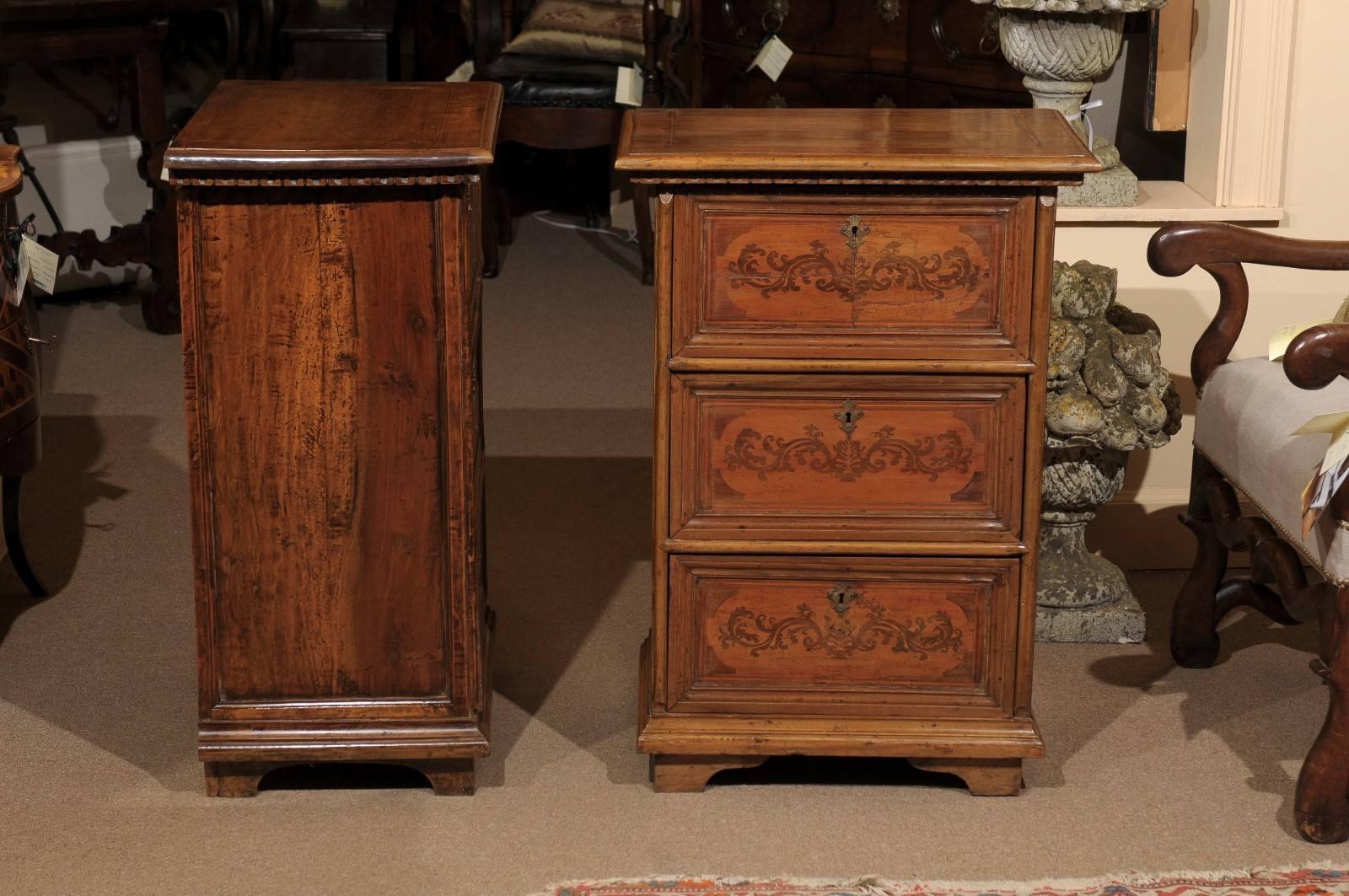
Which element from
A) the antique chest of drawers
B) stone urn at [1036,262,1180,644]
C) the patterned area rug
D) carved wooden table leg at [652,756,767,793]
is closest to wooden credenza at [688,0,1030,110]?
stone urn at [1036,262,1180,644]

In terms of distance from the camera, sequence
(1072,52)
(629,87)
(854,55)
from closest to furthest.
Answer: (1072,52), (854,55), (629,87)

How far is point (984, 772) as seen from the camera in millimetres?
2350

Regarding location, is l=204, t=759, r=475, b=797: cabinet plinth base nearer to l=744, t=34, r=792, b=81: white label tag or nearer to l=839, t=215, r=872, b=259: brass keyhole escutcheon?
l=839, t=215, r=872, b=259: brass keyhole escutcheon

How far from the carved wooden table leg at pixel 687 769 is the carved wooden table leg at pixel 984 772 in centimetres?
24

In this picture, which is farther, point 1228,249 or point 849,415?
point 1228,249

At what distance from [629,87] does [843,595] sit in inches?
113

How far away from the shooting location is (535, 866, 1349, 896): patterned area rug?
2125 millimetres

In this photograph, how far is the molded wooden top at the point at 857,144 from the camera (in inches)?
81.5

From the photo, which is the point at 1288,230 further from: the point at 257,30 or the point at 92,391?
the point at 257,30

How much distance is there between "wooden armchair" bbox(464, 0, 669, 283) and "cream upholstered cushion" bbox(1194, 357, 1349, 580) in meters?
2.65

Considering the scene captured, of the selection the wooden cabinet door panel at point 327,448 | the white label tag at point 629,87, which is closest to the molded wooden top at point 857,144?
the wooden cabinet door panel at point 327,448

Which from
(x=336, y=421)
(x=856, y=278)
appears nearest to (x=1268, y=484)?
(x=856, y=278)

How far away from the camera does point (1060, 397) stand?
8.82 feet

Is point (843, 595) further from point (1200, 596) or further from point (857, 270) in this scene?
point (1200, 596)
